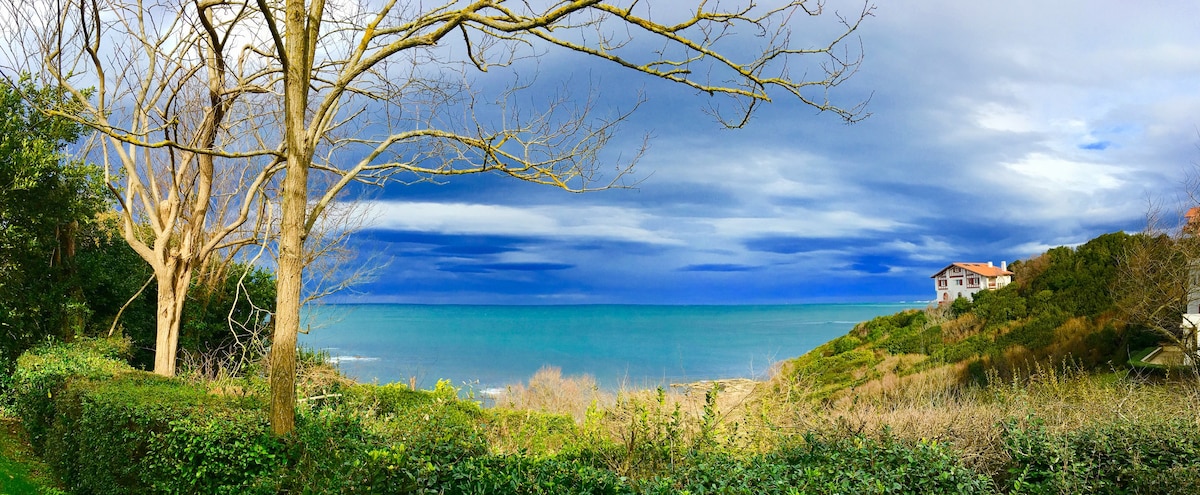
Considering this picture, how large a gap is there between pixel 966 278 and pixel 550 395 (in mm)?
39082

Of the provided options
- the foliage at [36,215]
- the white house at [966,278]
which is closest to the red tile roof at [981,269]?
the white house at [966,278]

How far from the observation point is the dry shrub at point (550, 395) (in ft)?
39.3

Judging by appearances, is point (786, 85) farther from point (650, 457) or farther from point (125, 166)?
point (125, 166)

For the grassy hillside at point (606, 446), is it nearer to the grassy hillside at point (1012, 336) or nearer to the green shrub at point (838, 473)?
the green shrub at point (838, 473)

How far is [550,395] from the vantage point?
1282 cm

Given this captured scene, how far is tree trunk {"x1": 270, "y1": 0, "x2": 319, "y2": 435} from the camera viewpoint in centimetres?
511

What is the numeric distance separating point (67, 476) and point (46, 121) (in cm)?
695

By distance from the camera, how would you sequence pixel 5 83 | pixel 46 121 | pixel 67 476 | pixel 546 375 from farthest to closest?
pixel 546 375
pixel 46 121
pixel 5 83
pixel 67 476

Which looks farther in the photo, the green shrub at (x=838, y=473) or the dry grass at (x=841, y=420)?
the dry grass at (x=841, y=420)

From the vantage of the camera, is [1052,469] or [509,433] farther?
[509,433]

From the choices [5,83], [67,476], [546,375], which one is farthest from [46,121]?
[546,375]

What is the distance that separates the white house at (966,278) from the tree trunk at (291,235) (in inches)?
1604

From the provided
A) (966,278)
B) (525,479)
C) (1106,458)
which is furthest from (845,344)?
(525,479)

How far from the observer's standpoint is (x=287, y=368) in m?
5.14
